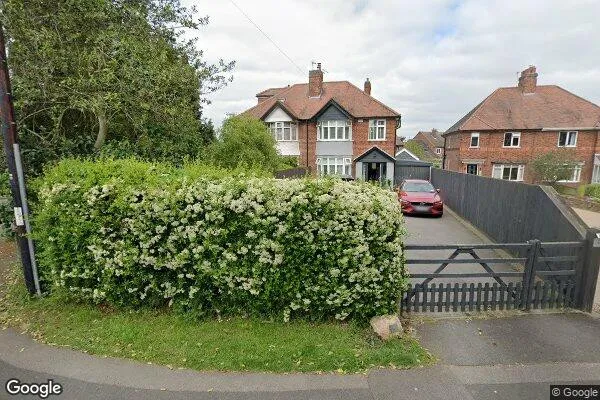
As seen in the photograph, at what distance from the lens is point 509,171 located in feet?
85.0

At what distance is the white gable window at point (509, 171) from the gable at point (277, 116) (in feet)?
56.5

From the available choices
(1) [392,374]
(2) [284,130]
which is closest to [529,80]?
(2) [284,130]

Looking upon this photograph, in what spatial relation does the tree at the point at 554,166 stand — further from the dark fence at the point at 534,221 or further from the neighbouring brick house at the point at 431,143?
the neighbouring brick house at the point at 431,143

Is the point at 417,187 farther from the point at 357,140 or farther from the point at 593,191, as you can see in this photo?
the point at 593,191

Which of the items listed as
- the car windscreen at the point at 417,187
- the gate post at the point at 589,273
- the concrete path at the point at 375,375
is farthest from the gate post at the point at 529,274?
the car windscreen at the point at 417,187

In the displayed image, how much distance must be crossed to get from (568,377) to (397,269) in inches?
82.2

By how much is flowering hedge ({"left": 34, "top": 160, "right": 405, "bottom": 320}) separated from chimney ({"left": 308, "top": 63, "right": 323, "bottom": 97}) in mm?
23569

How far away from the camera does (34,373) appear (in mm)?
3578

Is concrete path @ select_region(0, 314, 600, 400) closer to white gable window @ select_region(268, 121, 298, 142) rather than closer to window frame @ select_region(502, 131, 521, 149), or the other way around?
white gable window @ select_region(268, 121, 298, 142)

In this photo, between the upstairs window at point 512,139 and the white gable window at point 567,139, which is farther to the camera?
the upstairs window at point 512,139

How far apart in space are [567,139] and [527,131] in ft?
10.1

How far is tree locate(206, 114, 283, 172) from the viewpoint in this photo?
16125 millimetres

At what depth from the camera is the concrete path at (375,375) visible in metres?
3.27

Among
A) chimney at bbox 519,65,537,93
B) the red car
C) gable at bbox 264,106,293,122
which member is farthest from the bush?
gable at bbox 264,106,293,122
